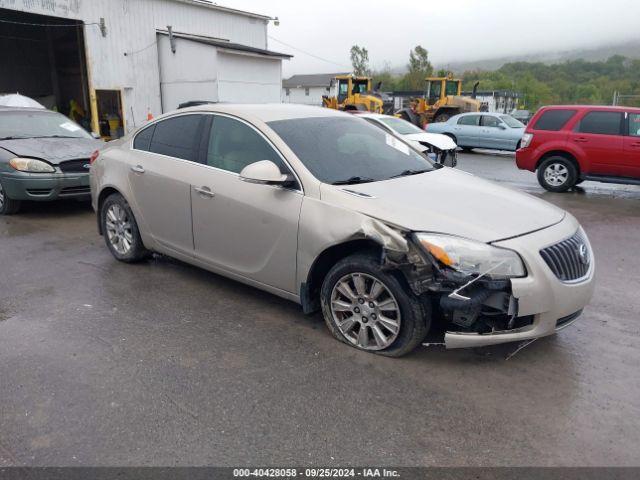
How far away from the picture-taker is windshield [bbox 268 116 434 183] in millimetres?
4000

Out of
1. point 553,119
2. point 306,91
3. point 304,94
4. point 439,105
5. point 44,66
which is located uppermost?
point 306,91

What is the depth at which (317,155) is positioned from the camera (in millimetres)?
4070

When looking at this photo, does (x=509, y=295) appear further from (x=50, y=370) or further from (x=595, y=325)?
(x=50, y=370)

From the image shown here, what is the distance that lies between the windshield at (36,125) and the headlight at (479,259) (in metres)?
7.58

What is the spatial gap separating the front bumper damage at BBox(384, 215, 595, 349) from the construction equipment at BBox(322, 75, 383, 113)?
20.9 metres

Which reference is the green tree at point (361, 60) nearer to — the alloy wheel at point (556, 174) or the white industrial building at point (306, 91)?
the white industrial building at point (306, 91)

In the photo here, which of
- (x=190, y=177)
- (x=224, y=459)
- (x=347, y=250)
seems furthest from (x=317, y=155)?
(x=224, y=459)

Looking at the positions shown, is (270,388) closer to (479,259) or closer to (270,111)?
(479,259)

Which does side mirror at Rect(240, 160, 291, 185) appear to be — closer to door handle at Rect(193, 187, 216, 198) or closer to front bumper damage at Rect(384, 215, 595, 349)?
door handle at Rect(193, 187, 216, 198)

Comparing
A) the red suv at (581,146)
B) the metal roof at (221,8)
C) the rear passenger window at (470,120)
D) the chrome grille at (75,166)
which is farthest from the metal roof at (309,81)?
the chrome grille at (75,166)

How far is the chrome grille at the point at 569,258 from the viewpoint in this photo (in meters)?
3.33

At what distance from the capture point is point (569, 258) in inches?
137

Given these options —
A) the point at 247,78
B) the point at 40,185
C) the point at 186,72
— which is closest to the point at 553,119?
the point at 40,185

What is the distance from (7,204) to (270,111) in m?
5.32
